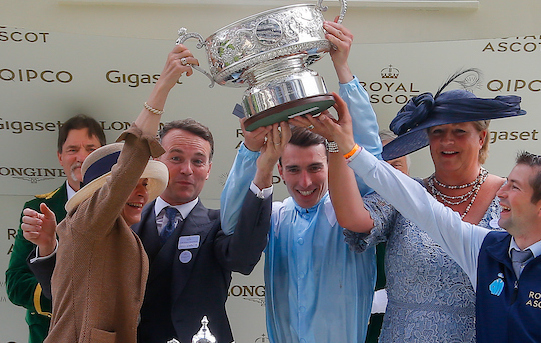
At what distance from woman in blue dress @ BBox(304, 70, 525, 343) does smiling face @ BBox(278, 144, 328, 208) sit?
0.71ft

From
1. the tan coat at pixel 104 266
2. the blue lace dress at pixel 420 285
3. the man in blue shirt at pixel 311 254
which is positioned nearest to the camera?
the tan coat at pixel 104 266

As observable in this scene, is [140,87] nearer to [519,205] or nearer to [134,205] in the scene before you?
[134,205]

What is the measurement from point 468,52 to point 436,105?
125cm

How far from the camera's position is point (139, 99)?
11.3 feet

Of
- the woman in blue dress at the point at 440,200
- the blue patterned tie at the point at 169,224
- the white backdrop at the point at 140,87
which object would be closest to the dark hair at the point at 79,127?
the white backdrop at the point at 140,87

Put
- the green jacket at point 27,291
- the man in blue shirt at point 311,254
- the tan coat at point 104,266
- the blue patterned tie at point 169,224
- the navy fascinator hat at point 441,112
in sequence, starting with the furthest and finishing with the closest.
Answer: the green jacket at point 27,291
the blue patterned tie at point 169,224
the man in blue shirt at point 311,254
the navy fascinator hat at point 441,112
the tan coat at point 104,266

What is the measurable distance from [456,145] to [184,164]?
3.62 feet

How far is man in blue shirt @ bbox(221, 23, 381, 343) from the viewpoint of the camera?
231 cm

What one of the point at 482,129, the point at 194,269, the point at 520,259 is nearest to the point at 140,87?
the point at 194,269

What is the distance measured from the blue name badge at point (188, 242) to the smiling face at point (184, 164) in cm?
19

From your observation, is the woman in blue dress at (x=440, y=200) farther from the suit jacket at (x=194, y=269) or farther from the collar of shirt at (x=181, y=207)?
the collar of shirt at (x=181, y=207)

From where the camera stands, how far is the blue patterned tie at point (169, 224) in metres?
2.41

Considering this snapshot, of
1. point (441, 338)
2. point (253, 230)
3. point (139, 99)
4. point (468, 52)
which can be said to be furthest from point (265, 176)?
point (468, 52)

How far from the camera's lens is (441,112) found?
227 cm
